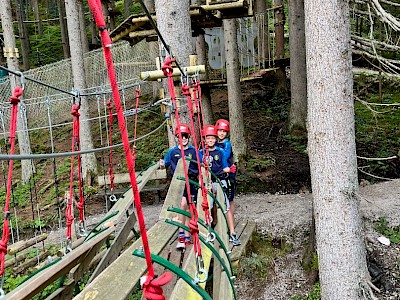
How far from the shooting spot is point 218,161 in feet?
12.4

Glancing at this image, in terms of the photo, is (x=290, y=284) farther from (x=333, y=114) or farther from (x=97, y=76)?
(x=97, y=76)

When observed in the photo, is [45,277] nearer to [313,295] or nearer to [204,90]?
[313,295]

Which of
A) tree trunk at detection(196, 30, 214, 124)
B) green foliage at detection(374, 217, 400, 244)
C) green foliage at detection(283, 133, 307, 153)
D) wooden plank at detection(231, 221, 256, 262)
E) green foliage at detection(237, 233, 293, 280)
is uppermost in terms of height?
tree trunk at detection(196, 30, 214, 124)

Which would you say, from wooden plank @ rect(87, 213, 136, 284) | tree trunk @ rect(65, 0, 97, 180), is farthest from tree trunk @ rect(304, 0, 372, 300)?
tree trunk @ rect(65, 0, 97, 180)

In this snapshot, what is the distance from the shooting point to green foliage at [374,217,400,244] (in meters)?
4.32

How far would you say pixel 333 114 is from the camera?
3330 mm

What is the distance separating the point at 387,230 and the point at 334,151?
1.67 meters

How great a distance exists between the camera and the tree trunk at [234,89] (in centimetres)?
653

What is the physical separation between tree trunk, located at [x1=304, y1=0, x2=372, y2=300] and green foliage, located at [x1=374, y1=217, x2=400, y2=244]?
99cm

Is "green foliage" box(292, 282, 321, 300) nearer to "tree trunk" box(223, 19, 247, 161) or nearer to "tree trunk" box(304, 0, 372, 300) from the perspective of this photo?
"tree trunk" box(304, 0, 372, 300)

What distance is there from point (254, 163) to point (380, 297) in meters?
3.75

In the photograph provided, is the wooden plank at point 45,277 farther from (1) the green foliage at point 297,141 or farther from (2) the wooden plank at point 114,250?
(1) the green foliage at point 297,141

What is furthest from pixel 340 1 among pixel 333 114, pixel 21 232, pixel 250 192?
pixel 21 232

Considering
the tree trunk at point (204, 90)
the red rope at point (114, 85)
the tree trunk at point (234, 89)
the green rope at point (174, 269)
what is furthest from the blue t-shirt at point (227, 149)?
the tree trunk at point (204, 90)
